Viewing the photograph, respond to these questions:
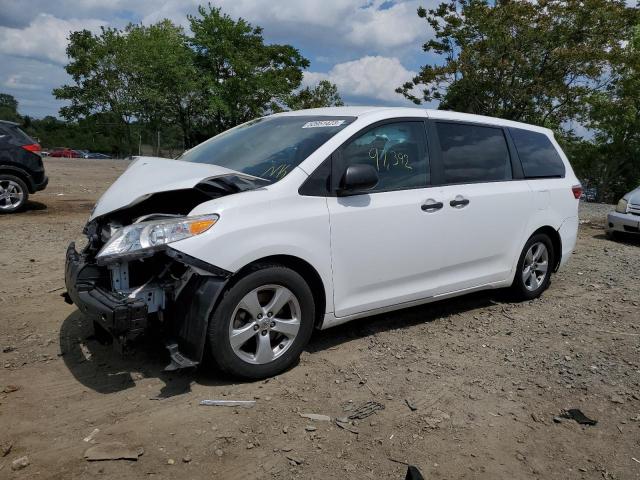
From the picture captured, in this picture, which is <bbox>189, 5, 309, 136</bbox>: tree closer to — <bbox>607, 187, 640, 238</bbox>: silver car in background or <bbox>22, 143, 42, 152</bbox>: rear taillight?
<bbox>22, 143, 42, 152</bbox>: rear taillight

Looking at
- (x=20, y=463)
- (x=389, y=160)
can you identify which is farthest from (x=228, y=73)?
(x=20, y=463)

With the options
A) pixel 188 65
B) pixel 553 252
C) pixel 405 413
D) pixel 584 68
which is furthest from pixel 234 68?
pixel 405 413

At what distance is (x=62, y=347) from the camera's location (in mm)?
4148

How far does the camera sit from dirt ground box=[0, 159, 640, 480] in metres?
2.89

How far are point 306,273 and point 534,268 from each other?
117 inches

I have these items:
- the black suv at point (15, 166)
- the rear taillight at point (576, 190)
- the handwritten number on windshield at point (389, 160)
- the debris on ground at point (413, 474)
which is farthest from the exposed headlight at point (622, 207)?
the black suv at point (15, 166)

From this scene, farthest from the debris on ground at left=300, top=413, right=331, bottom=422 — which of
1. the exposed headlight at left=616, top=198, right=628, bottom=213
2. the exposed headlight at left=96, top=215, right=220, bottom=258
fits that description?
the exposed headlight at left=616, top=198, right=628, bottom=213

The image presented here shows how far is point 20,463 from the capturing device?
9.02 ft

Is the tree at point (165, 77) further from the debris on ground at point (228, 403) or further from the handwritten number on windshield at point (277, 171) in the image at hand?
the debris on ground at point (228, 403)

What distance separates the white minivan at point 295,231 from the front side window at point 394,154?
1 centimetres

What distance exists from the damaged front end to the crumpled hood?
0.61 feet

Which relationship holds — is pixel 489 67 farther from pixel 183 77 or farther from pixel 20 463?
pixel 20 463

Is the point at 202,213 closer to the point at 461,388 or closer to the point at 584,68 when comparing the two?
the point at 461,388

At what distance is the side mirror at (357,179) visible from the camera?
3.87m
